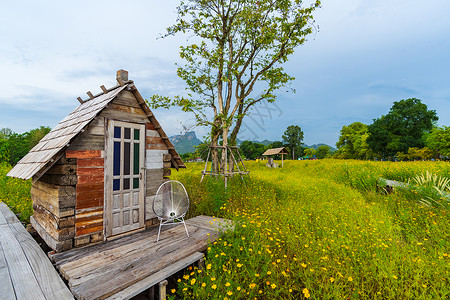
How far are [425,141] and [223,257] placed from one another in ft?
131

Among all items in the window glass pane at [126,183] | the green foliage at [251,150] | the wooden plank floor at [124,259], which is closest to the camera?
the wooden plank floor at [124,259]

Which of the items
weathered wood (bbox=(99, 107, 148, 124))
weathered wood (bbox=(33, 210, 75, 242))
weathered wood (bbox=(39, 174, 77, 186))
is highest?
weathered wood (bbox=(99, 107, 148, 124))

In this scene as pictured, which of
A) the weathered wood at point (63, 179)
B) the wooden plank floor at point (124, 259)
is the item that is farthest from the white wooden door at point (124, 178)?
the weathered wood at point (63, 179)

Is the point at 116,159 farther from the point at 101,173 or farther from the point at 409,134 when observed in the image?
the point at 409,134

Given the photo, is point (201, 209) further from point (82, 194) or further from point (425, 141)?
point (425, 141)

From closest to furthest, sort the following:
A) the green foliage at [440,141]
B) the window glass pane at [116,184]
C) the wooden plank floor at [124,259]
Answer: the wooden plank floor at [124,259] < the window glass pane at [116,184] < the green foliage at [440,141]

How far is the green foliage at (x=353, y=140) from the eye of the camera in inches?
1739

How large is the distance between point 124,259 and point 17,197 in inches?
312

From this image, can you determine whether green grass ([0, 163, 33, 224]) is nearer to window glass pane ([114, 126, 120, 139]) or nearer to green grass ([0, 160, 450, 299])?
green grass ([0, 160, 450, 299])

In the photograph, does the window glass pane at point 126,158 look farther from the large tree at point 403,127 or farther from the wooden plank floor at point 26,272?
the large tree at point 403,127

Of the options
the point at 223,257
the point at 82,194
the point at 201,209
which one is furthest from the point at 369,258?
the point at 82,194

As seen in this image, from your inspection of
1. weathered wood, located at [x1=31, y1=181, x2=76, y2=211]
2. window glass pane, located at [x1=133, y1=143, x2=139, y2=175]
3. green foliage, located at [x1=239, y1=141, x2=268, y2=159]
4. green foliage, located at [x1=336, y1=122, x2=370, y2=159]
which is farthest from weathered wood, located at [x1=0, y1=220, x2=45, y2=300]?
green foliage, located at [x1=239, y1=141, x2=268, y2=159]

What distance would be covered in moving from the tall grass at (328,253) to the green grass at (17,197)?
209 inches

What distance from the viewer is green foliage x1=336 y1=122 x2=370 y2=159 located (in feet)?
145
